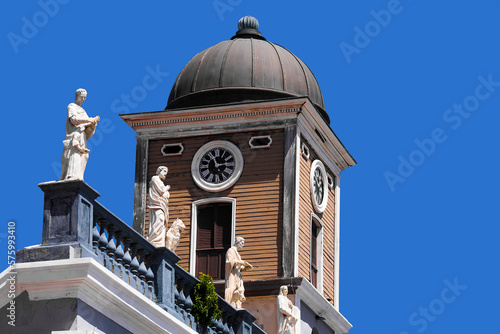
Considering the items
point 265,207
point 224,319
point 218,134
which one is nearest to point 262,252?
point 265,207

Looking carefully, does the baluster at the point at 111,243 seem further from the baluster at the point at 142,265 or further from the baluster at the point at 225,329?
the baluster at the point at 225,329

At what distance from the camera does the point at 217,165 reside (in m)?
39.2

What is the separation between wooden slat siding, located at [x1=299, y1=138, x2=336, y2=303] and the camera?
1517 inches

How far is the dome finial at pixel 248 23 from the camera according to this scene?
42062 millimetres

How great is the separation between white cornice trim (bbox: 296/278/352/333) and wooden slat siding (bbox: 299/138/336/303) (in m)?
0.66

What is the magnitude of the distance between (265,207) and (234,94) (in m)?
3.73

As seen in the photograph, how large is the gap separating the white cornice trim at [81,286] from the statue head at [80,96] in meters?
3.22

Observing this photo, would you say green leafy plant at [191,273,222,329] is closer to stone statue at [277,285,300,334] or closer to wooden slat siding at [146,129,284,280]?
stone statue at [277,285,300,334]

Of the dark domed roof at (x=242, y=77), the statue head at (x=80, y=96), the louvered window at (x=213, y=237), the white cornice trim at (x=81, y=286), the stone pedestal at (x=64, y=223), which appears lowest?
the white cornice trim at (x=81, y=286)

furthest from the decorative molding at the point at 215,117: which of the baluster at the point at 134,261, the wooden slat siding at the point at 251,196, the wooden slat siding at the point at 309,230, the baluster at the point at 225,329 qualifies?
the baluster at the point at 134,261

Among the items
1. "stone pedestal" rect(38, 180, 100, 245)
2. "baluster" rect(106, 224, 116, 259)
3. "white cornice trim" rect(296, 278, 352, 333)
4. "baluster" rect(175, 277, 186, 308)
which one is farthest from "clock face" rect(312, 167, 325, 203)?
"stone pedestal" rect(38, 180, 100, 245)

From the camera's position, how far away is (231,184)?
38844 mm

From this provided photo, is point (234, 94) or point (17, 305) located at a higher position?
point (234, 94)

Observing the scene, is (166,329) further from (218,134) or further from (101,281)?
(218,134)
